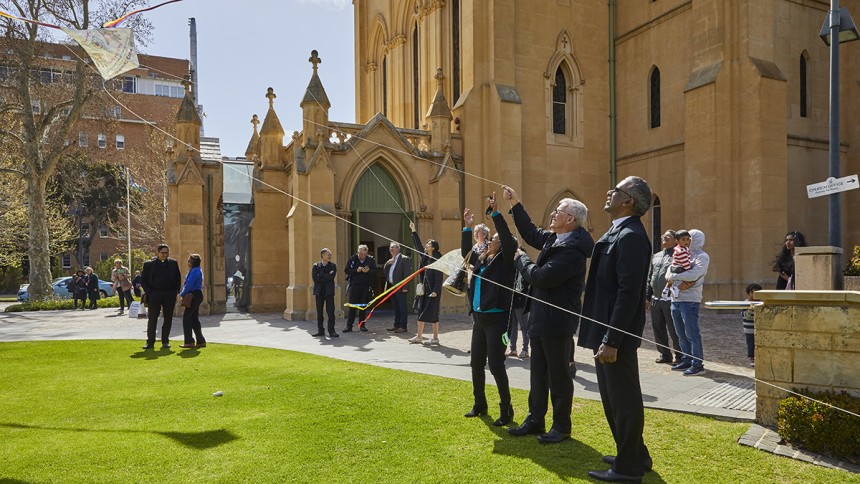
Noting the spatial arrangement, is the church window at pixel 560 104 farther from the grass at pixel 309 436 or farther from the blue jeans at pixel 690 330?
the grass at pixel 309 436

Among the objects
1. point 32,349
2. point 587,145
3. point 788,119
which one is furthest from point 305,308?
point 788,119

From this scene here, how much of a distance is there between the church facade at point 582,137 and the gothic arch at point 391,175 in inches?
1.7

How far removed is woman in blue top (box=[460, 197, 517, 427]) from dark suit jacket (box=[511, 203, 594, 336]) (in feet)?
1.51

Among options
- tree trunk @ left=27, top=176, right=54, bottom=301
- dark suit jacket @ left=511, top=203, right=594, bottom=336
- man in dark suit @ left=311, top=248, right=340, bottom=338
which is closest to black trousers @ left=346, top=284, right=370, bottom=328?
man in dark suit @ left=311, top=248, right=340, bottom=338

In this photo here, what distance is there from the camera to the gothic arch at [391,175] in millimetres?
16703

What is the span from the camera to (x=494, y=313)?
556 cm

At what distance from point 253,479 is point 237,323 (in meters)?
12.0

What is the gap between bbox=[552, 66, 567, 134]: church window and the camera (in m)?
20.2

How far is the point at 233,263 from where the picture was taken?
64.7ft

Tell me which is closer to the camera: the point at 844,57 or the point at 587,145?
the point at 844,57

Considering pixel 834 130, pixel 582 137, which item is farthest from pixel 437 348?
pixel 582 137

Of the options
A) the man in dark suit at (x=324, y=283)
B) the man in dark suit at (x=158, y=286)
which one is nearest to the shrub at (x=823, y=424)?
the man in dark suit at (x=324, y=283)

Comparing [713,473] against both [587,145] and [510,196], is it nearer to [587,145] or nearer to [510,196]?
[510,196]

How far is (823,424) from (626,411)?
5.94 ft
